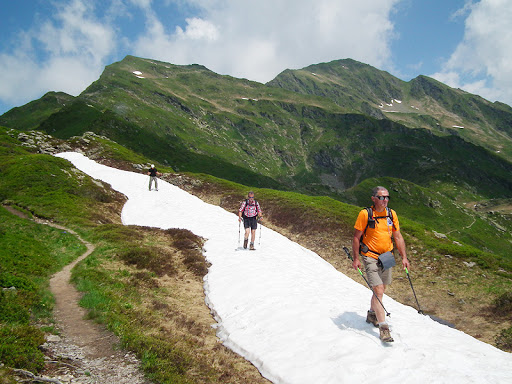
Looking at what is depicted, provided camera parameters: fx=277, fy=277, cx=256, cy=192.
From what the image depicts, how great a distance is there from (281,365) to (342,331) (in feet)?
7.85

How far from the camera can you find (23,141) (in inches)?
2174

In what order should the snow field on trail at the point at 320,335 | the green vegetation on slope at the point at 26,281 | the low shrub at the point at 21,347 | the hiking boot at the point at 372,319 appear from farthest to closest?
the hiking boot at the point at 372,319, the snow field on trail at the point at 320,335, the green vegetation on slope at the point at 26,281, the low shrub at the point at 21,347

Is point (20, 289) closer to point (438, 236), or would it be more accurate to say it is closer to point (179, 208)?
point (179, 208)

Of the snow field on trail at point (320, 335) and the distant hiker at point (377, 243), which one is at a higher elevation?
the distant hiker at point (377, 243)

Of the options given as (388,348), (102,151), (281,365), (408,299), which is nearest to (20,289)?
(281,365)

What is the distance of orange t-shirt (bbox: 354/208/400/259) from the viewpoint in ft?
27.8

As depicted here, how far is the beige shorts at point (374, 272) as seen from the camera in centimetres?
834

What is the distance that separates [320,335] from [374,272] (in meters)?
2.58

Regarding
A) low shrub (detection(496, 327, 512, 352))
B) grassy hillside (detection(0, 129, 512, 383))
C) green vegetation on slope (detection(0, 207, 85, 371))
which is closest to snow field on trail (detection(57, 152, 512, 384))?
grassy hillside (detection(0, 129, 512, 383))

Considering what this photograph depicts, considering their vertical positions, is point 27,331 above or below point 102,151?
below

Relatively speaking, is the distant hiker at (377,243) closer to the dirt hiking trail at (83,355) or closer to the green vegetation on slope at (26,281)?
the dirt hiking trail at (83,355)

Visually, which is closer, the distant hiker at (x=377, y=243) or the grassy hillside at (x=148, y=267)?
the grassy hillside at (x=148, y=267)

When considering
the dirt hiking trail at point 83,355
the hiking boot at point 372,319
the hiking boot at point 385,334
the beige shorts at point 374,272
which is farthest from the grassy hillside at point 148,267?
the beige shorts at point 374,272

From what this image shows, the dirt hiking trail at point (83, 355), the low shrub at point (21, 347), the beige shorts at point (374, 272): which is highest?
the beige shorts at point (374, 272)
